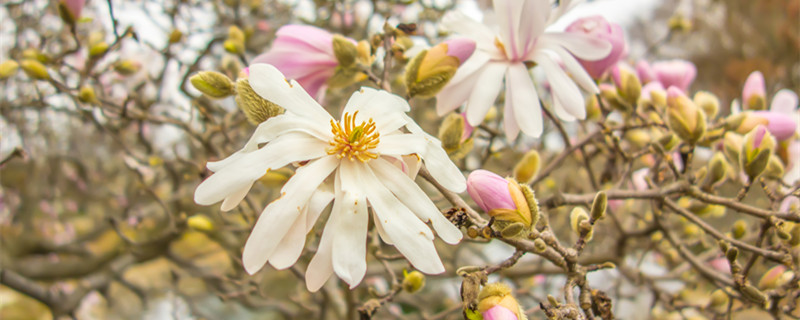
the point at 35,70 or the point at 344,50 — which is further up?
the point at 344,50

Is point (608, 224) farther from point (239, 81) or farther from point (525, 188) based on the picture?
point (239, 81)

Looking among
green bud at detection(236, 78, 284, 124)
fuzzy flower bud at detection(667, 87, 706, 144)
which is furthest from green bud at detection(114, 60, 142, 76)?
fuzzy flower bud at detection(667, 87, 706, 144)

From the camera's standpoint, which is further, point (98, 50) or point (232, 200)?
point (98, 50)

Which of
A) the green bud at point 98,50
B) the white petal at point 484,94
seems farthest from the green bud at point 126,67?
the white petal at point 484,94

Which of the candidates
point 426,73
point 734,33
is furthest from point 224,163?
point 734,33

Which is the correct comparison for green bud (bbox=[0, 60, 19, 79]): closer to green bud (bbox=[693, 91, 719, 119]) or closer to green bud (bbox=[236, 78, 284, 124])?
green bud (bbox=[236, 78, 284, 124])

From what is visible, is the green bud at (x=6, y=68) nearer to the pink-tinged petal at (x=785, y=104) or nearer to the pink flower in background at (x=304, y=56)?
the pink flower in background at (x=304, y=56)

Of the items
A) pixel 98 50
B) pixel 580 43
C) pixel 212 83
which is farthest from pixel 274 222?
pixel 98 50

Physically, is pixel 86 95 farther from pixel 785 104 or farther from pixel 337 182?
pixel 785 104
